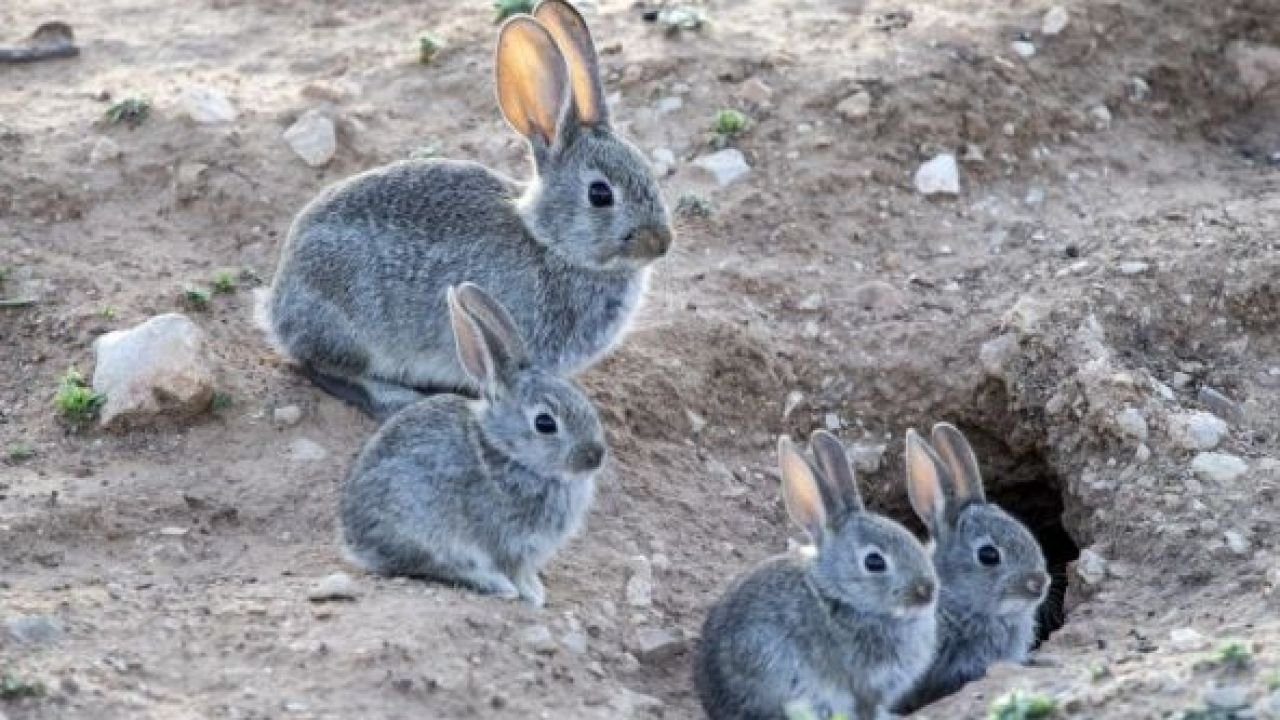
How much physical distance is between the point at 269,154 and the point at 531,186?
186 cm

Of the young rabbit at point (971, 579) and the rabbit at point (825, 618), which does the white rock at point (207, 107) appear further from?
the young rabbit at point (971, 579)

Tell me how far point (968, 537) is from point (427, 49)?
4184 millimetres

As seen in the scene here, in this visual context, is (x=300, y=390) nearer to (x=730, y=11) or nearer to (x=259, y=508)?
(x=259, y=508)

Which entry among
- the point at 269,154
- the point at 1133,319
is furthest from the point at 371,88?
the point at 1133,319

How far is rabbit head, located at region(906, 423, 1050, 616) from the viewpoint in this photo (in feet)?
24.6

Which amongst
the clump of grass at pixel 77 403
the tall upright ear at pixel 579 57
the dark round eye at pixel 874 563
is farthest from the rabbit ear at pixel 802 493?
the clump of grass at pixel 77 403

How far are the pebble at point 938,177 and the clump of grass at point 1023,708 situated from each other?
382 centimetres

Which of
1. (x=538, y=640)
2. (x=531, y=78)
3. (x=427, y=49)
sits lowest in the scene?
(x=538, y=640)

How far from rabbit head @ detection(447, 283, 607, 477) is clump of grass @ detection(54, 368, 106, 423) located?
162 cm

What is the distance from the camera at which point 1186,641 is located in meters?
6.72

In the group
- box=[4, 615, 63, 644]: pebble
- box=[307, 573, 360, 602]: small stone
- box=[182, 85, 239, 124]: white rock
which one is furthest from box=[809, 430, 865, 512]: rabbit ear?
box=[182, 85, 239, 124]: white rock

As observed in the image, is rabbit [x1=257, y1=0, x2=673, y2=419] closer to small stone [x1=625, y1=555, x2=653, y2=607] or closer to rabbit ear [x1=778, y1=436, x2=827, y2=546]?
small stone [x1=625, y1=555, x2=653, y2=607]

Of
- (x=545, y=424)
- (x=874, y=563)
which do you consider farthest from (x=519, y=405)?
(x=874, y=563)

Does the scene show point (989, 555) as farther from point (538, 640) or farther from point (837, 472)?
point (538, 640)
